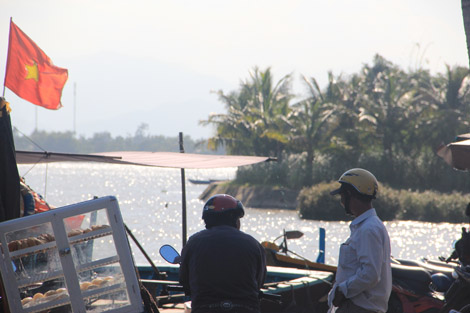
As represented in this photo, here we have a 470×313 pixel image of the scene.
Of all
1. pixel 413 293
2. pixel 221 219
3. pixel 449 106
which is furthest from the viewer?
pixel 449 106

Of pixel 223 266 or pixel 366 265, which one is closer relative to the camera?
pixel 223 266

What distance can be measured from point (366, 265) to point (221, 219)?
0.93 m

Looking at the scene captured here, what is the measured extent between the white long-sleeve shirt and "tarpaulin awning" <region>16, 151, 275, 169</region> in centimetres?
403

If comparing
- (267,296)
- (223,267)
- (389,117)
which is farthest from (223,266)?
(389,117)

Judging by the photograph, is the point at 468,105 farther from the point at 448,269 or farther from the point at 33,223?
the point at 33,223

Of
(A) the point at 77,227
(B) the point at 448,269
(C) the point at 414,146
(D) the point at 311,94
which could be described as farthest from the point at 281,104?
(A) the point at 77,227

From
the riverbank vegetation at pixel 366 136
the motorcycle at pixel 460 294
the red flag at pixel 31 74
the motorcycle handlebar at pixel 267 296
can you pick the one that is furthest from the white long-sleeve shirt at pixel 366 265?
the riverbank vegetation at pixel 366 136

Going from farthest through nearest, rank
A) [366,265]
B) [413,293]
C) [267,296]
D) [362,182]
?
[413,293] → [267,296] → [362,182] → [366,265]

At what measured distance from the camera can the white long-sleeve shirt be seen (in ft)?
13.9

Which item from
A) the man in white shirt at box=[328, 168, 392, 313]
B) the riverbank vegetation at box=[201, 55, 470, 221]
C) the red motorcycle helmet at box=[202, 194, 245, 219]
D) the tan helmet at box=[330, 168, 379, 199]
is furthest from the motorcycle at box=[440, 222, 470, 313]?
the riverbank vegetation at box=[201, 55, 470, 221]

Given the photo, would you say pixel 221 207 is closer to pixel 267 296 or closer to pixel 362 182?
pixel 267 296

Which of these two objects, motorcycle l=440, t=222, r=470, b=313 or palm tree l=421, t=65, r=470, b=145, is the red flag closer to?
motorcycle l=440, t=222, r=470, b=313

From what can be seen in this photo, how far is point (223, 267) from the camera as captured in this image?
3.98 meters

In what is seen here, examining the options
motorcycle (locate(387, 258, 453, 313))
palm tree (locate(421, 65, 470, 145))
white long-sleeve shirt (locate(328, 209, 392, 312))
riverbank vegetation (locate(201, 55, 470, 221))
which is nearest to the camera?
white long-sleeve shirt (locate(328, 209, 392, 312))
